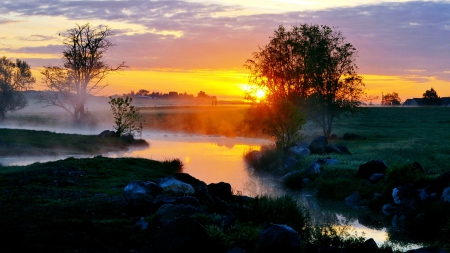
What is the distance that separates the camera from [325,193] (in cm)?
2850

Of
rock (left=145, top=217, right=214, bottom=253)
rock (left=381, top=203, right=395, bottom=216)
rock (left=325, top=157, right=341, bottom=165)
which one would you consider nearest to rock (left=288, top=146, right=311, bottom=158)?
rock (left=325, top=157, right=341, bottom=165)

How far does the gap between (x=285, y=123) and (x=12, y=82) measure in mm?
62398

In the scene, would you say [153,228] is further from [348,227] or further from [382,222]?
[382,222]

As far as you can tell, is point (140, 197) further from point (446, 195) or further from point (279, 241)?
point (446, 195)

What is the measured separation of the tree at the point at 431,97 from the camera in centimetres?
16150

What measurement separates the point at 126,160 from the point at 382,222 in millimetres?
17485

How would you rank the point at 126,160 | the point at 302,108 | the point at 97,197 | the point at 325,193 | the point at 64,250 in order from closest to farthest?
1. the point at 64,250
2. the point at 97,197
3. the point at 325,193
4. the point at 126,160
5. the point at 302,108

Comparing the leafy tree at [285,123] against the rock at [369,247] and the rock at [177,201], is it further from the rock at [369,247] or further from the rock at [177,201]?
the rock at [369,247]

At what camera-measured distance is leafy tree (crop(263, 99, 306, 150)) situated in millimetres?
44062

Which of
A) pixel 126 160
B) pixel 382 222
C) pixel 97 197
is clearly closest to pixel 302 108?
pixel 126 160

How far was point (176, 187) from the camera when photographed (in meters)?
20.8

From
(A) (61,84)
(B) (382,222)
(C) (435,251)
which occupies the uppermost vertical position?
(A) (61,84)

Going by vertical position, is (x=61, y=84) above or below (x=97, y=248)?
Answer: above

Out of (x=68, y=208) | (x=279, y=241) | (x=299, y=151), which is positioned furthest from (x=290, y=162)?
(x=279, y=241)
